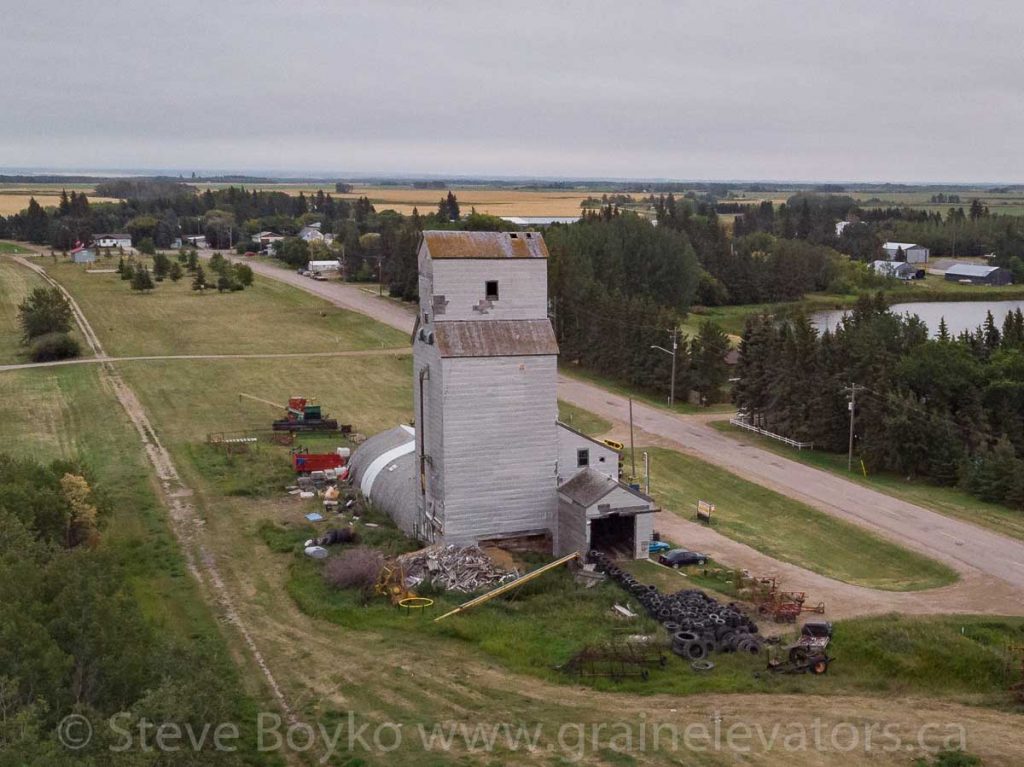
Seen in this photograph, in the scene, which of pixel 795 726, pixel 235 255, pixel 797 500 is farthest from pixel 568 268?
pixel 235 255

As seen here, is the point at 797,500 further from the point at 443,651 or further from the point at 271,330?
the point at 271,330

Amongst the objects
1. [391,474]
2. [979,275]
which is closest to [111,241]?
[979,275]

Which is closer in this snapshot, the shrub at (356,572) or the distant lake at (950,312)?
the shrub at (356,572)

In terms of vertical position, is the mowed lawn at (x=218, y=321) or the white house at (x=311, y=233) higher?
the white house at (x=311, y=233)

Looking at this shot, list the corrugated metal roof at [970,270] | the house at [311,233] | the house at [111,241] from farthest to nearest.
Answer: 1. the house at [311,233]
2. the house at [111,241]
3. the corrugated metal roof at [970,270]

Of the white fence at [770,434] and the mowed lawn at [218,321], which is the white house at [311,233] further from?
the white fence at [770,434]

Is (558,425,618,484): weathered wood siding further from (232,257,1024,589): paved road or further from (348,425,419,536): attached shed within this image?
(232,257,1024,589): paved road

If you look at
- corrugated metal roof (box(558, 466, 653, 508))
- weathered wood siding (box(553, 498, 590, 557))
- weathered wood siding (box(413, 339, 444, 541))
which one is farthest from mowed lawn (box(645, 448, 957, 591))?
weathered wood siding (box(413, 339, 444, 541))

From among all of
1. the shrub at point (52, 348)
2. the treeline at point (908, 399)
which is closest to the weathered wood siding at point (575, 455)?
the treeline at point (908, 399)
